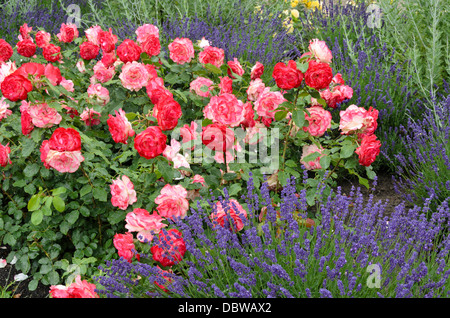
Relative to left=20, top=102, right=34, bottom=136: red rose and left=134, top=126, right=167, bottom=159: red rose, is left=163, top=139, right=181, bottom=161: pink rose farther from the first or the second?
left=20, top=102, right=34, bottom=136: red rose

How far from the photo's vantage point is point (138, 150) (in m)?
1.78

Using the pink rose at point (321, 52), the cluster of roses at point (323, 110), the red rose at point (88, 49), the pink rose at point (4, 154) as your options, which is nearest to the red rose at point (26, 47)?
the red rose at point (88, 49)

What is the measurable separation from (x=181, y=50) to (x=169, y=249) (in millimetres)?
1246

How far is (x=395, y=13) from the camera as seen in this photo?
3.77m

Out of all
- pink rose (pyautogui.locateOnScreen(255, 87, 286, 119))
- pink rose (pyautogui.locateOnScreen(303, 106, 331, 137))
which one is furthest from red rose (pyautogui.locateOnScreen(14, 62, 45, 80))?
pink rose (pyautogui.locateOnScreen(303, 106, 331, 137))

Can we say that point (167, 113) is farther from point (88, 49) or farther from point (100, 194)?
point (88, 49)

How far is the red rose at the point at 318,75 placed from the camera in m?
1.91

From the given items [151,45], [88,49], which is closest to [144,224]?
[151,45]

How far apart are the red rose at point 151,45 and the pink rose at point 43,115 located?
2.31ft

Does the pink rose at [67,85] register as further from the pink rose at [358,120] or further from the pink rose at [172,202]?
the pink rose at [358,120]

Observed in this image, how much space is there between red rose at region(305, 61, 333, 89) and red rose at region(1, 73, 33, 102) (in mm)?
1182

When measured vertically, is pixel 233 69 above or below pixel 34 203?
above

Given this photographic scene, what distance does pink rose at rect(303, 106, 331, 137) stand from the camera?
228 cm

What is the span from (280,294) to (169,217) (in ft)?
1.88
